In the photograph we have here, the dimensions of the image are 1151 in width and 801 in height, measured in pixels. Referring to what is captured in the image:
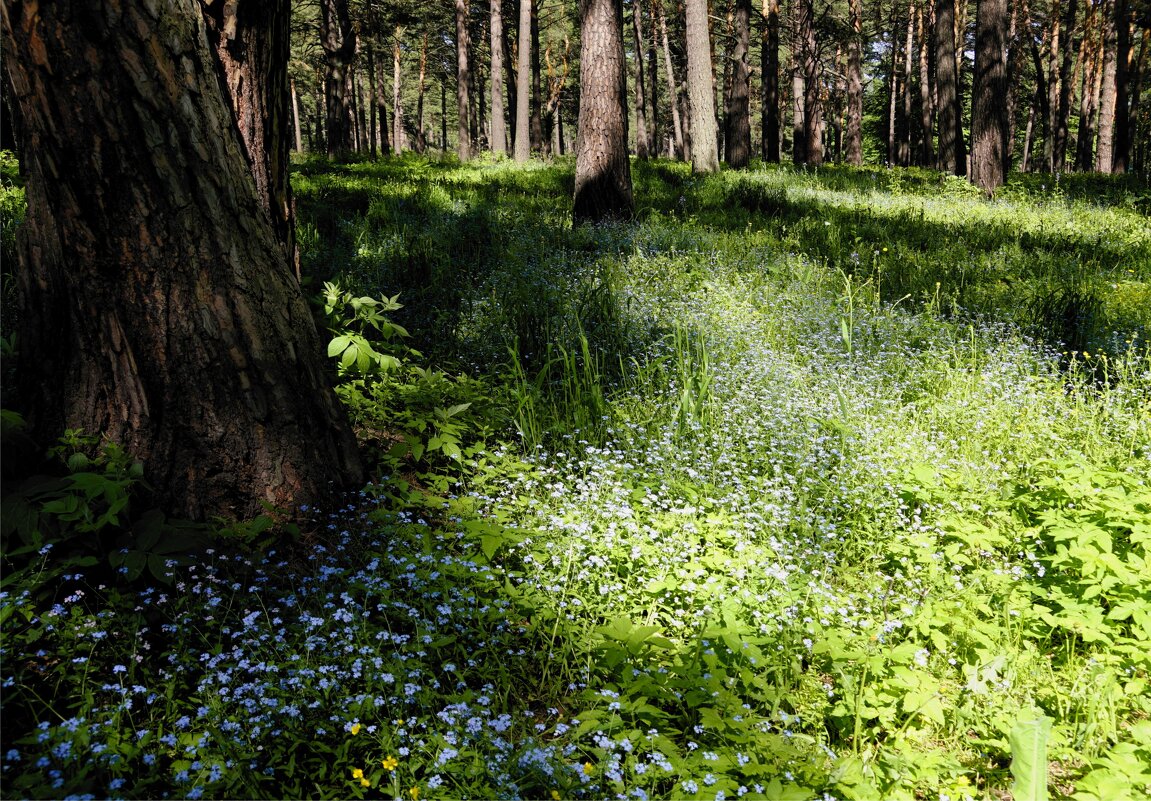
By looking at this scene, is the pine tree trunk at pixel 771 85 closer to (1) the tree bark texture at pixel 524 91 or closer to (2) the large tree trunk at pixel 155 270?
(1) the tree bark texture at pixel 524 91

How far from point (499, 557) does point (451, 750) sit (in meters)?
1.13

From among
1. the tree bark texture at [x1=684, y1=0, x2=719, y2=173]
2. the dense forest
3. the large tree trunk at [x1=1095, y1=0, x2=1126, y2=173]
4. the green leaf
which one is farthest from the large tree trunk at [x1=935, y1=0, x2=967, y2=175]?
the green leaf

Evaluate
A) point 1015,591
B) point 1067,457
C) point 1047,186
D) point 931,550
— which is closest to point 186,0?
point 931,550

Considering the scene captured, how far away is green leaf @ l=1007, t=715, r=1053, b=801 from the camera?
1.94 metres

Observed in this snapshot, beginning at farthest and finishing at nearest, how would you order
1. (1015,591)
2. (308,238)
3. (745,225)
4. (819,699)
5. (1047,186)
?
1. (1047,186)
2. (745,225)
3. (308,238)
4. (1015,591)
5. (819,699)

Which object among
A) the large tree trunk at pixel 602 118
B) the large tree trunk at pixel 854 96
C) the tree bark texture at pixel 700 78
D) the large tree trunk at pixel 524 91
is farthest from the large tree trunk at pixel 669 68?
the large tree trunk at pixel 602 118

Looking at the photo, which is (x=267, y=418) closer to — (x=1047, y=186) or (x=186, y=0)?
(x=186, y=0)

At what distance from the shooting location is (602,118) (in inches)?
360

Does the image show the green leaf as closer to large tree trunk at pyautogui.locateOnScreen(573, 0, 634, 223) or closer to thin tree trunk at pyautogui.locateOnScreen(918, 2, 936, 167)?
large tree trunk at pyautogui.locateOnScreen(573, 0, 634, 223)

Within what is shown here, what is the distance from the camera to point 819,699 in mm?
2445

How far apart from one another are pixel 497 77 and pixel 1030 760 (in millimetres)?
22416

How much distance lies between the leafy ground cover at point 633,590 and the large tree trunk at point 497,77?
1813 cm

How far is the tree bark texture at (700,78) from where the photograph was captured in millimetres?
12758

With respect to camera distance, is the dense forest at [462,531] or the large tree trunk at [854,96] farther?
the large tree trunk at [854,96]
